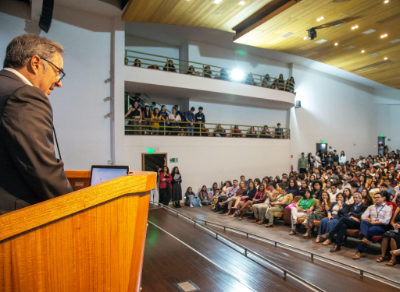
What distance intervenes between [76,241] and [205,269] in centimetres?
220

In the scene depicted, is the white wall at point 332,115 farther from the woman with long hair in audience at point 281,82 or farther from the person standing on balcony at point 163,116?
the person standing on balcony at point 163,116

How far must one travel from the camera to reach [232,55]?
13.2 meters

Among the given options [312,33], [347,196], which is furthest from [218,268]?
[312,33]

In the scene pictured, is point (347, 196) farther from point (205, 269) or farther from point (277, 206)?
point (205, 269)

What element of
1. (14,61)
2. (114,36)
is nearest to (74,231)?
(14,61)

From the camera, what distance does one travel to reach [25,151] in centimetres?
72

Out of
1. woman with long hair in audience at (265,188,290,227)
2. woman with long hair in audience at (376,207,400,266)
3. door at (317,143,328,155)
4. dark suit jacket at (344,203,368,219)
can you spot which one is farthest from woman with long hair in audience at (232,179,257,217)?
door at (317,143,328,155)

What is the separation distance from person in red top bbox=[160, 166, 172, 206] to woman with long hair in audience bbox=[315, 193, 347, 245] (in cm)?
523

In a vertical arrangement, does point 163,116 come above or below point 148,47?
below

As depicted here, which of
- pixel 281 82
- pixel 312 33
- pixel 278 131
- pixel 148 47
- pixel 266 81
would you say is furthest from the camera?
pixel 281 82

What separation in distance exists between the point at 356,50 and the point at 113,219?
13.1 metres

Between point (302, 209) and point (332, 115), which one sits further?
point (332, 115)

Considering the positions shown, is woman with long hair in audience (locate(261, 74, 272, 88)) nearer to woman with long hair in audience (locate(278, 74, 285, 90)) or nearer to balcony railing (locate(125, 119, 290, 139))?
woman with long hair in audience (locate(278, 74, 285, 90))

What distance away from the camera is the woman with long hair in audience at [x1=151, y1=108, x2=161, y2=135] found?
9591 mm
